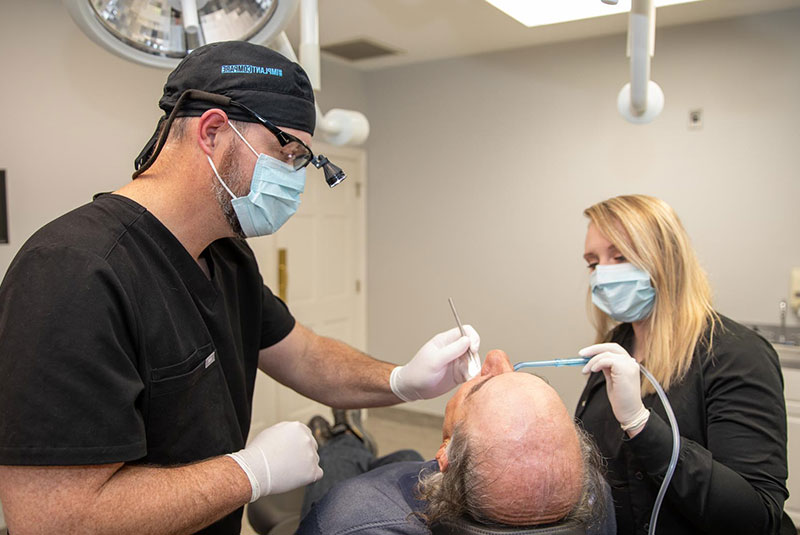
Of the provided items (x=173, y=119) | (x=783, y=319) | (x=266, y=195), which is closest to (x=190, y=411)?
(x=266, y=195)

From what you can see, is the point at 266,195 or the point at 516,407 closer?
the point at 516,407

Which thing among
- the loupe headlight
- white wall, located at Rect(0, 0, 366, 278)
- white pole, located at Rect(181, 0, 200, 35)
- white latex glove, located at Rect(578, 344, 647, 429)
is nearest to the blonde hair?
white latex glove, located at Rect(578, 344, 647, 429)

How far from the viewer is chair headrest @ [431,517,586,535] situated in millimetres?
853

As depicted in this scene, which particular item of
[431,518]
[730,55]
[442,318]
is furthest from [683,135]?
[431,518]

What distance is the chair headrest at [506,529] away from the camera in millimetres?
853

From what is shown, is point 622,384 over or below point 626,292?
below

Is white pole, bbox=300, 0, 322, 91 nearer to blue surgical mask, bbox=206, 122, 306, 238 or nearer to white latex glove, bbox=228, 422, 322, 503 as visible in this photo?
blue surgical mask, bbox=206, 122, 306, 238

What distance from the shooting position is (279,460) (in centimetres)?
108

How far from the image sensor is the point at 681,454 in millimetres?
1161

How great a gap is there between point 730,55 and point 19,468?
365cm

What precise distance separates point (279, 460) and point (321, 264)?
3.14m

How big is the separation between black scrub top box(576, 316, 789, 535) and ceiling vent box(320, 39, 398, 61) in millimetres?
2958

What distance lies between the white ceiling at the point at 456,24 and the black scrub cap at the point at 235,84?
6.88 feet

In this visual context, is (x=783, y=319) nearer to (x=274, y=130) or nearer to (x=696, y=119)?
(x=696, y=119)
